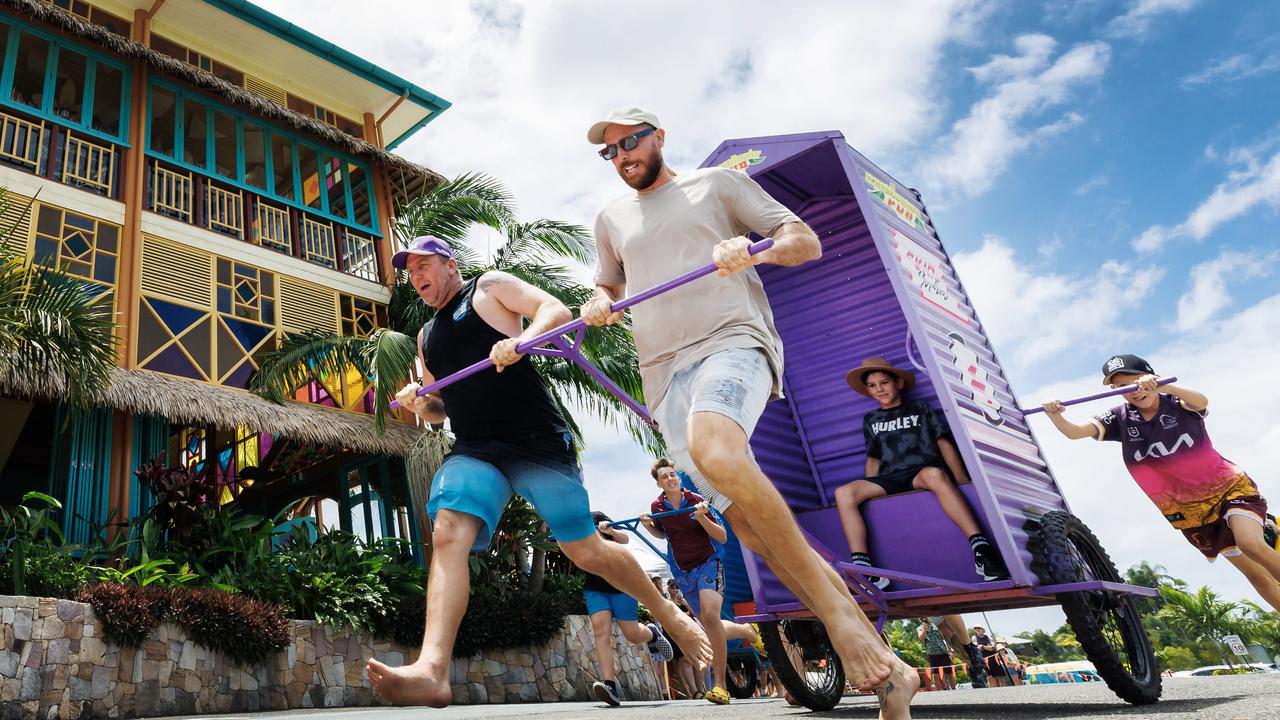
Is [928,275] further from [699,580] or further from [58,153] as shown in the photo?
[58,153]

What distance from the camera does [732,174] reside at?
2.95 m

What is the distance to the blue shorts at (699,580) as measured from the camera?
21.2ft

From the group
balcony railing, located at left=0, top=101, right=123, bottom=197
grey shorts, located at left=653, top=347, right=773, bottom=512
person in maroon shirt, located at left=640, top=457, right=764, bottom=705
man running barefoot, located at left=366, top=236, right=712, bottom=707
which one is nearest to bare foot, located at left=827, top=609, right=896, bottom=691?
grey shorts, located at left=653, top=347, right=773, bottom=512

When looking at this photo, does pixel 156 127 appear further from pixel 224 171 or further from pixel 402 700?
pixel 402 700

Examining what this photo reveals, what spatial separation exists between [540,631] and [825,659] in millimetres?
6113

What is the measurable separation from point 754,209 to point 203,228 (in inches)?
475

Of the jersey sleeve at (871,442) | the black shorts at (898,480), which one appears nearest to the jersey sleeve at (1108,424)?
the black shorts at (898,480)

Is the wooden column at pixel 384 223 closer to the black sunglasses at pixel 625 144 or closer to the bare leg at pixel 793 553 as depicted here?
the black sunglasses at pixel 625 144

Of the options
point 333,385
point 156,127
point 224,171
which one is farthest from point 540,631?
point 156,127

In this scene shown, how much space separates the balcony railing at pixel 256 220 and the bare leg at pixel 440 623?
11569 millimetres

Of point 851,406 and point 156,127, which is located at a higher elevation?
point 156,127

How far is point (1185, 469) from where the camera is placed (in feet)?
16.1

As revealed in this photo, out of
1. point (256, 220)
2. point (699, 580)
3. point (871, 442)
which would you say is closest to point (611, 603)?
point (699, 580)

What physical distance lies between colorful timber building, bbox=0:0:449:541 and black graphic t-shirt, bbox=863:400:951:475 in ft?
27.2
